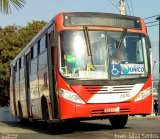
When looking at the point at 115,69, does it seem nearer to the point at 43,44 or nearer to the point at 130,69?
the point at 130,69

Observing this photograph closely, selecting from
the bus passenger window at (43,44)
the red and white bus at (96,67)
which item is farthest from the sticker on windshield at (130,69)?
the bus passenger window at (43,44)

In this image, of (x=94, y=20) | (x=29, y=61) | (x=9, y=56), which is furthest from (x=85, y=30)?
(x=9, y=56)

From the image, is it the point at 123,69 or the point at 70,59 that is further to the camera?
the point at 123,69

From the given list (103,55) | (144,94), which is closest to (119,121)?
(144,94)

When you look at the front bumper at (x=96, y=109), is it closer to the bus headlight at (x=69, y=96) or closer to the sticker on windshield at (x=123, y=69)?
the bus headlight at (x=69, y=96)

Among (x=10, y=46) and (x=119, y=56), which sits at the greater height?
(x=10, y=46)

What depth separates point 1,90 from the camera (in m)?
46.9

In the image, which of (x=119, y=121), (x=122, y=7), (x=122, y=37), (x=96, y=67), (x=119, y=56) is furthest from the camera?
(x=122, y=7)

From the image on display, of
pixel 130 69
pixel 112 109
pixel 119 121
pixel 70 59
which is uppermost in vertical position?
pixel 70 59

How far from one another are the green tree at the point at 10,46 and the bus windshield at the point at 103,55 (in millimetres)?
31531

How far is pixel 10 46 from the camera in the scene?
47.4 m

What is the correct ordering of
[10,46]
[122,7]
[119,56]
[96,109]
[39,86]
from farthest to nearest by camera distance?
[10,46] < [122,7] < [39,86] < [119,56] < [96,109]

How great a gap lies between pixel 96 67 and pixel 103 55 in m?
0.48

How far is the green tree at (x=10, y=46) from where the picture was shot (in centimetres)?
4625
